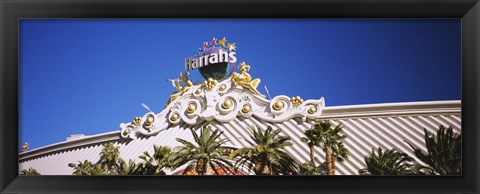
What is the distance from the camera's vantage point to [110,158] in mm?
2717

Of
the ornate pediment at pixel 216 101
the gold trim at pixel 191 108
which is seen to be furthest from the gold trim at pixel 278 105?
the gold trim at pixel 191 108

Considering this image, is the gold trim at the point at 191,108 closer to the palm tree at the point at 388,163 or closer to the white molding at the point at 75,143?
the white molding at the point at 75,143

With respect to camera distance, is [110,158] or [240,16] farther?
[110,158]

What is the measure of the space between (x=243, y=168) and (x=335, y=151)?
469 millimetres

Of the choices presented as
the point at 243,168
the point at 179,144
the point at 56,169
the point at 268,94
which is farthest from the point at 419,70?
the point at 56,169

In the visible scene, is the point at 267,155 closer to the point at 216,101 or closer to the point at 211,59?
the point at 216,101

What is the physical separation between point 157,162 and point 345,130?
96cm

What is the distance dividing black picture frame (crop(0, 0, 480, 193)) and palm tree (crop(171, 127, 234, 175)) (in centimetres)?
8

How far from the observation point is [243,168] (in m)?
2.69

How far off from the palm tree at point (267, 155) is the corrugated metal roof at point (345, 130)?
3 centimetres

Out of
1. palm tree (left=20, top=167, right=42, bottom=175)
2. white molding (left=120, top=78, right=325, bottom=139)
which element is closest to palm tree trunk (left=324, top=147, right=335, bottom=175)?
white molding (left=120, top=78, right=325, bottom=139)

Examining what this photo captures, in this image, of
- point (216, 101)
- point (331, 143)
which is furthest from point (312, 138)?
point (216, 101)
